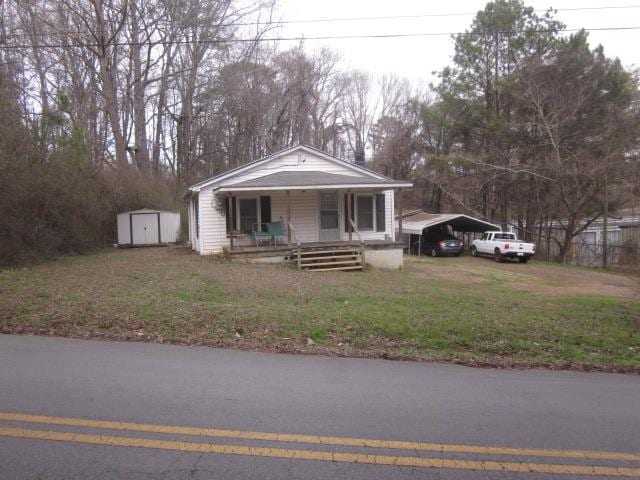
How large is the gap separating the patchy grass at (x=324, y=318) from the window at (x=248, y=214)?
23.5 ft

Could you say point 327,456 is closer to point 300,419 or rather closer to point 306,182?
point 300,419

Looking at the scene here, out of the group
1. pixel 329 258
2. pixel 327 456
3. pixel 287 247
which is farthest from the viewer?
pixel 287 247

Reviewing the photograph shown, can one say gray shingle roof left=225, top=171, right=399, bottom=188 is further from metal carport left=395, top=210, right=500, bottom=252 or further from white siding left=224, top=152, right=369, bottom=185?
metal carport left=395, top=210, right=500, bottom=252

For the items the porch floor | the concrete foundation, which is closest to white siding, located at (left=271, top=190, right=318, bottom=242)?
the porch floor

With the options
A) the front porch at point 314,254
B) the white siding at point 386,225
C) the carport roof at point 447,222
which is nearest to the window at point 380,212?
the white siding at point 386,225

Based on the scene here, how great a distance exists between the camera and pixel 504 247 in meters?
28.1

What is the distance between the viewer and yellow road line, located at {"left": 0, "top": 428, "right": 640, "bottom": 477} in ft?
11.3

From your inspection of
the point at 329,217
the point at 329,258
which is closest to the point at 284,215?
the point at 329,217

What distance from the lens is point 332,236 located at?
21125 millimetres

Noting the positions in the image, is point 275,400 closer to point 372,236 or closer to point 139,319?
point 139,319

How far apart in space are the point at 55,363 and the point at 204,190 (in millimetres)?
14250

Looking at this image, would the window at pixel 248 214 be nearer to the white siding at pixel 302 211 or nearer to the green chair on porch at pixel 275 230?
the white siding at pixel 302 211

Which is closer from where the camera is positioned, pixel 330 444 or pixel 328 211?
pixel 330 444

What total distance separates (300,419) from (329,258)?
14121 mm
